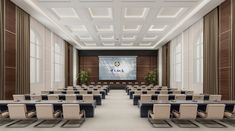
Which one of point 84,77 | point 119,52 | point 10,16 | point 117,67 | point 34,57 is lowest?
point 84,77

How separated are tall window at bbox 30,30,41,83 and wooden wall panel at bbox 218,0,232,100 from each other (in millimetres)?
9330

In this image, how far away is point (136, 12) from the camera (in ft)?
44.0

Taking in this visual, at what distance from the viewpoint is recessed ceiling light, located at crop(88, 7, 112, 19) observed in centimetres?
1283

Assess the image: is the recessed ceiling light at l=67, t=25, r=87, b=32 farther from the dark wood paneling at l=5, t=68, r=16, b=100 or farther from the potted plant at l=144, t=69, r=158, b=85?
the potted plant at l=144, t=69, r=158, b=85

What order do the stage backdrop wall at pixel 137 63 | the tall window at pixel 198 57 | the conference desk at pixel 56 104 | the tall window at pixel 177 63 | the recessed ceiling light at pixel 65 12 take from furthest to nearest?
the stage backdrop wall at pixel 137 63, the tall window at pixel 177 63, the tall window at pixel 198 57, the recessed ceiling light at pixel 65 12, the conference desk at pixel 56 104

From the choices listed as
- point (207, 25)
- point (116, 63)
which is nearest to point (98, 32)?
point (207, 25)

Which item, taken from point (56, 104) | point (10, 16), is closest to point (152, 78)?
point (10, 16)

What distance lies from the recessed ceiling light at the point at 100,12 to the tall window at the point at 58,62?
6.53m

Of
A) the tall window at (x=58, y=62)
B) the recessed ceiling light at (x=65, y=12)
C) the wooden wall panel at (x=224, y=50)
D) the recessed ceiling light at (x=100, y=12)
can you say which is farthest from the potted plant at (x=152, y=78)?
the wooden wall panel at (x=224, y=50)

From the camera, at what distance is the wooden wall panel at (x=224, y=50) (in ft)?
33.6

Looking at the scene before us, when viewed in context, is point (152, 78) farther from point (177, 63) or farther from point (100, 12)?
point (100, 12)

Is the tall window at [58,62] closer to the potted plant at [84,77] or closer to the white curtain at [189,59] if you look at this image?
the potted plant at [84,77]

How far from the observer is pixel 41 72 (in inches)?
613

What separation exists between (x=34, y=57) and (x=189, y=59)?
30.0 ft
